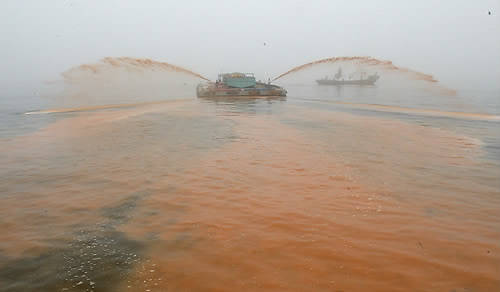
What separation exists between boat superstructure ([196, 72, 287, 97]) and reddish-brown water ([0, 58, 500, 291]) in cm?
3070

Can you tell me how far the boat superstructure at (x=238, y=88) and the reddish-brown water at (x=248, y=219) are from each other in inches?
Result: 1209

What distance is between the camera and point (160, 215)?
596 centimetres

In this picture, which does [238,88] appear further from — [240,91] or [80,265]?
[80,265]

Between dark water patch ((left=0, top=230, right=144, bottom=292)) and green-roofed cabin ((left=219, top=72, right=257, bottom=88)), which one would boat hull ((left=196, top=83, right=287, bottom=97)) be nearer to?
green-roofed cabin ((left=219, top=72, right=257, bottom=88))

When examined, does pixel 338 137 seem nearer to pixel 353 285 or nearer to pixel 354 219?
pixel 354 219

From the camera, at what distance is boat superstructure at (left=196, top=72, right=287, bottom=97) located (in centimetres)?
4197

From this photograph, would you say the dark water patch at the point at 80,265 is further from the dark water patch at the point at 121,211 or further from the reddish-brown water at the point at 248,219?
the dark water patch at the point at 121,211

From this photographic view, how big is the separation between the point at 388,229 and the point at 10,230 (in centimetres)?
660

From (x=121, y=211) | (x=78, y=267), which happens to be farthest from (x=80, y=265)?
(x=121, y=211)

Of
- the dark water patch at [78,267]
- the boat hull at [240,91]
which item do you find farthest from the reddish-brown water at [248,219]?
the boat hull at [240,91]

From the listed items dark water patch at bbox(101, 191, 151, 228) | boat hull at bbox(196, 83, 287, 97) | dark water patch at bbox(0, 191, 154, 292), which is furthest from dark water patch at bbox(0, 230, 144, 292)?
boat hull at bbox(196, 83, 287, 97)

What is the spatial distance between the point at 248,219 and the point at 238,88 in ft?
125

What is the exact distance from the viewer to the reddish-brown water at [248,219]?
13.2ft

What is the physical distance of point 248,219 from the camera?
5797 mm
